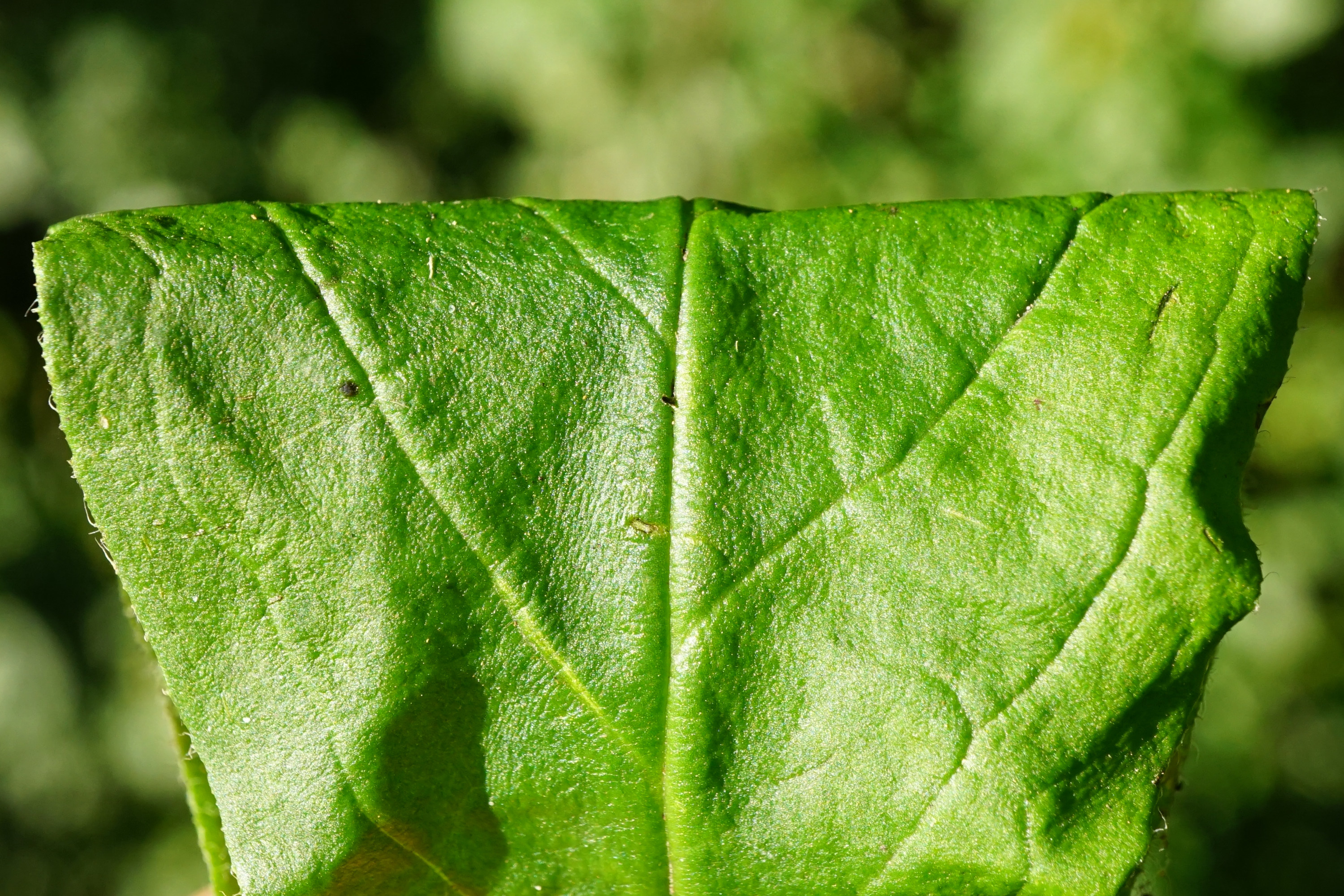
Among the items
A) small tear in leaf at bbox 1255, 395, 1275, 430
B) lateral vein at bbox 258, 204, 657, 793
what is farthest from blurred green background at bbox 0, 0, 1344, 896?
lateral vein at bbox 258, 204, 657, 793

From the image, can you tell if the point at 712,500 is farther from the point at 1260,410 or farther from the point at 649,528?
the point at 1260,410

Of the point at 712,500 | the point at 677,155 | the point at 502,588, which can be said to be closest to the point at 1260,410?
the point at 712,500

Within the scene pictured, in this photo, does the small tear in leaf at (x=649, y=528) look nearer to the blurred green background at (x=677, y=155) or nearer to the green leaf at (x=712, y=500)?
the green leaf at (x=712, y=500)

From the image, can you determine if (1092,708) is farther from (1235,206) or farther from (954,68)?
(954,68)

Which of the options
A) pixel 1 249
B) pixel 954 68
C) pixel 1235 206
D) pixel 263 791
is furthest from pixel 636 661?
pixel 1 249

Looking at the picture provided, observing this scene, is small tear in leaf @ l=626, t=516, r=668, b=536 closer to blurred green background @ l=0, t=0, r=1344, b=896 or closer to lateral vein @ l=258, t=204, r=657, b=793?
lateral vein @ l=258, t=204, r=657, b=793

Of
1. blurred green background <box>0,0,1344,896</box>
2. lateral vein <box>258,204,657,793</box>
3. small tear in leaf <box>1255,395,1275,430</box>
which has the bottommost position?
lateral vein <box>258,204,657,793</box>

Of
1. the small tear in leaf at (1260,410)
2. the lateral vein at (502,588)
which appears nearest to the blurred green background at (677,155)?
the small tear in leaf at (1260,410)
